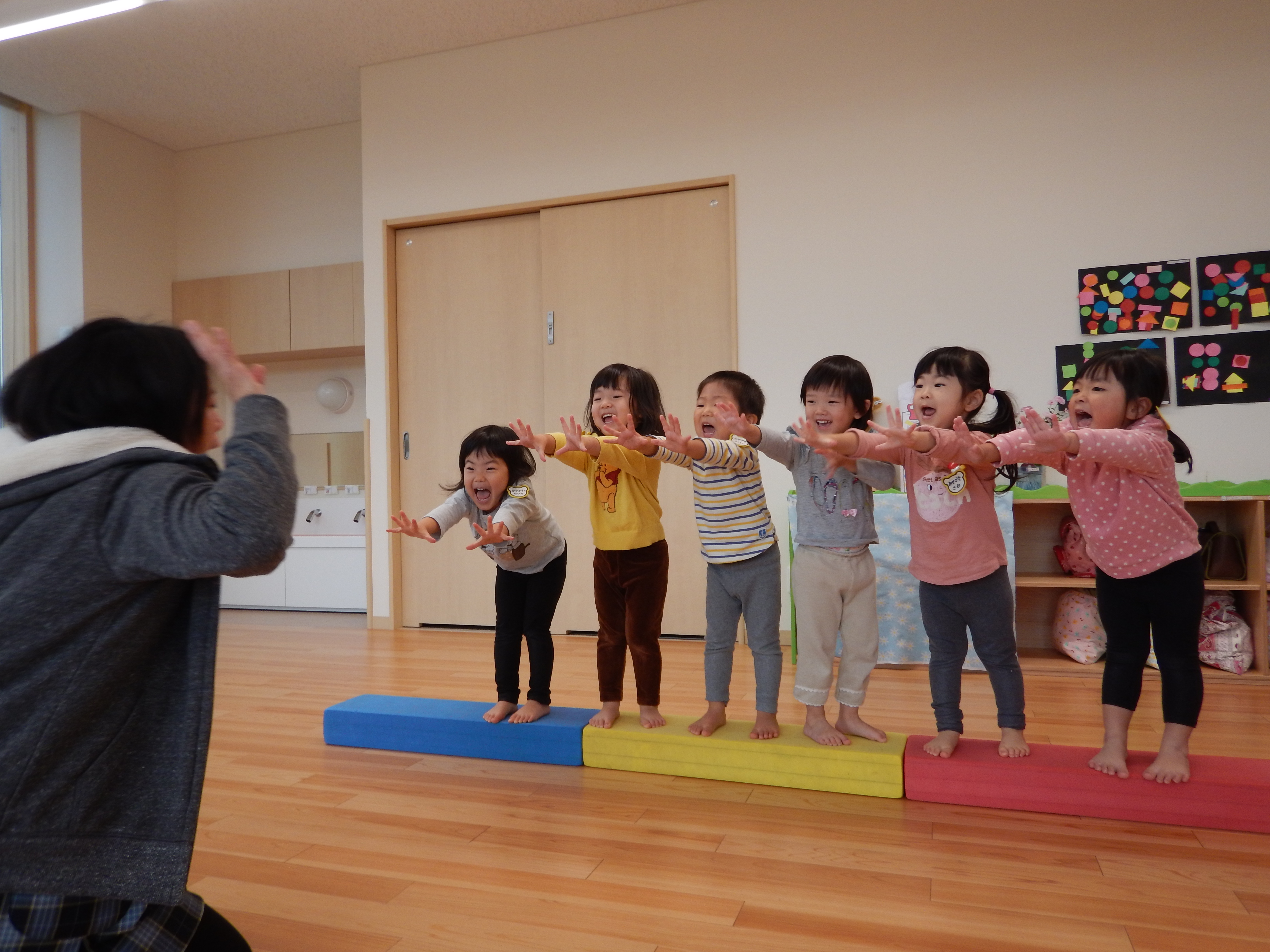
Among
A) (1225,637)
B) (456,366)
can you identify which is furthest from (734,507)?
(456,366)

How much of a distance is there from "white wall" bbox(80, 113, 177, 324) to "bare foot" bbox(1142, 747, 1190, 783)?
5.14 meters

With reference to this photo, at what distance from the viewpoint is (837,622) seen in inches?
81.7

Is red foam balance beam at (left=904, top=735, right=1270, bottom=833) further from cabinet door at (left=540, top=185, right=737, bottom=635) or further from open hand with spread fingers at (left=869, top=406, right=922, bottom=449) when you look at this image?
cabinet door at (left=540, top=185, right=737, bottom=635)

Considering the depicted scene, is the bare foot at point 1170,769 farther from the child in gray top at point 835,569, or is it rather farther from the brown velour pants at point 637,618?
the brown velour pants at point 637,618

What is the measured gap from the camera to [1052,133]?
3479 mm

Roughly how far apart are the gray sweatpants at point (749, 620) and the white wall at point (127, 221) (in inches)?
164

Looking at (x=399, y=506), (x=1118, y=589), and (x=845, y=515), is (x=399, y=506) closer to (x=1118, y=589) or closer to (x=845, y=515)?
(x=845, y=515)

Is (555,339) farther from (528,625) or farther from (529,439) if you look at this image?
(529,439)

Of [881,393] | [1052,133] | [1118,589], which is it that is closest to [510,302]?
[881,393]

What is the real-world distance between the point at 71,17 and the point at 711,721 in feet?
13.5

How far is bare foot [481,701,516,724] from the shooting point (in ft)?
7.42

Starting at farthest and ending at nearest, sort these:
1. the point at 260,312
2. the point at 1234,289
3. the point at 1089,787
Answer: the point at 260,312
the point at 1234,289
the point at 1089,787

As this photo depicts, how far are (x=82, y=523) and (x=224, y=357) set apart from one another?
258 millimetres

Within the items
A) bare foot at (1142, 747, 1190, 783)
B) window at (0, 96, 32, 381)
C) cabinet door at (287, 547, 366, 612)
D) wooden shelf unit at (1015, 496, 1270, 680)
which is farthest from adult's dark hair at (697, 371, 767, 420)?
window at (0, 96, 32, 381)
